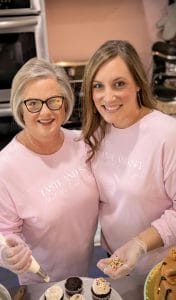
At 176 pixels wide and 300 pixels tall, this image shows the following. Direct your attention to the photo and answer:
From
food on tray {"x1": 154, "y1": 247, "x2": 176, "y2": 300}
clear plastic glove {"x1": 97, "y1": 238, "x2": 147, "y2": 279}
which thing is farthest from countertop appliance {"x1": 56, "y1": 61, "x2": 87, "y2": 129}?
food on tray {"x1": 154, "y1": 247, "x2": 176, "y2": 300}

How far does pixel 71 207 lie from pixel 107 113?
34 cm

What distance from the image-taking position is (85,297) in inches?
45.5

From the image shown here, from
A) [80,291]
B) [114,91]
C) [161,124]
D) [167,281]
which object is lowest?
[80,291]

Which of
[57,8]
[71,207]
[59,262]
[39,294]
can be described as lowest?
[59,262]

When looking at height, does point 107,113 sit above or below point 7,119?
above

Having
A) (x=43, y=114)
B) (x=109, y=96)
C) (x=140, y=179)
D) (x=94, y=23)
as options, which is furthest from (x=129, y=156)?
(x=94, y=23)

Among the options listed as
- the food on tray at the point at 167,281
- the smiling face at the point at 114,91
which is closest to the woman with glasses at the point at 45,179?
the smiling face at the point at 114,91

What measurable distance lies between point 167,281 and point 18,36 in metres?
1.70

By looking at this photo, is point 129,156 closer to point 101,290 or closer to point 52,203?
point 52,203

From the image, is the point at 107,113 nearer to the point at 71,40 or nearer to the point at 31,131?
the point at 31,131

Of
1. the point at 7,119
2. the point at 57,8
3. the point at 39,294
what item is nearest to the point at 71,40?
the point at 57,8

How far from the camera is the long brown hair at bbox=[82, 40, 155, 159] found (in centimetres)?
133

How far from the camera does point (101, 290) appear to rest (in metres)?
1.12

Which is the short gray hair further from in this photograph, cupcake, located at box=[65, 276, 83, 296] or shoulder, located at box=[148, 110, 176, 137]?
cupcake, located at box=[65, 276, 83, 296]
